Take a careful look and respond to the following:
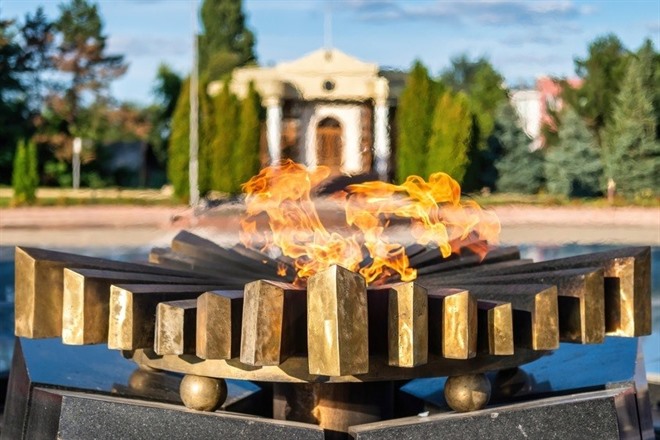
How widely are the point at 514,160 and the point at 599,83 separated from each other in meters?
3.36

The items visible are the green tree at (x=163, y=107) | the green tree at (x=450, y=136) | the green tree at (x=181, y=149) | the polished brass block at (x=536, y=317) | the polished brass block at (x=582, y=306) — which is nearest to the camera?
the polished brass block at (x=536, y=317)

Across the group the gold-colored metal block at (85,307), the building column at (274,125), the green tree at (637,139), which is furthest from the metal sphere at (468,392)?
the building column at (274,125)

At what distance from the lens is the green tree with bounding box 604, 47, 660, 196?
25047 millimetres

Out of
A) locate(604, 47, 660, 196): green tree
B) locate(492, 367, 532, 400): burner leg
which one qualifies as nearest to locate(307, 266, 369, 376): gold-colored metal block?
locate(492, 367, 532, 400): burner leg

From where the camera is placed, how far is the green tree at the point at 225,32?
48781 millimetres

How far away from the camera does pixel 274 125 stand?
30578 millimetres

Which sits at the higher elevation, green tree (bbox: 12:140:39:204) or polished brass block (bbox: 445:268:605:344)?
polished brass block (bbox: 445:268:605:344)

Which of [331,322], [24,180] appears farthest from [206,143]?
[331,322]

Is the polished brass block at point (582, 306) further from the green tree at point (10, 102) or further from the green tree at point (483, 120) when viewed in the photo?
the green tree at point (10, 102)

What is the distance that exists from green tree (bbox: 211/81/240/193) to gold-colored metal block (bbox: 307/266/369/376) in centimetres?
2354

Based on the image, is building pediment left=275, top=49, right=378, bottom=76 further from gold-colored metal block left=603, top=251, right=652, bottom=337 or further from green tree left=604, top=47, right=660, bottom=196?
gold-colored metal block left=603, top=251, right=652, bottom=337

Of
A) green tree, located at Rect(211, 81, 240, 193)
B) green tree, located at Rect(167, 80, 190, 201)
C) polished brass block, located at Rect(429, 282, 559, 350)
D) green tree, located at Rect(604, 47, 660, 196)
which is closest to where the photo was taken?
polished brass block, located at Rect(429, 282, 559, 350)

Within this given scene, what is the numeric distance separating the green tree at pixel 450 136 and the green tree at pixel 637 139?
412 cm

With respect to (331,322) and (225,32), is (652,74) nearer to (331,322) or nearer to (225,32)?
(331,322)
